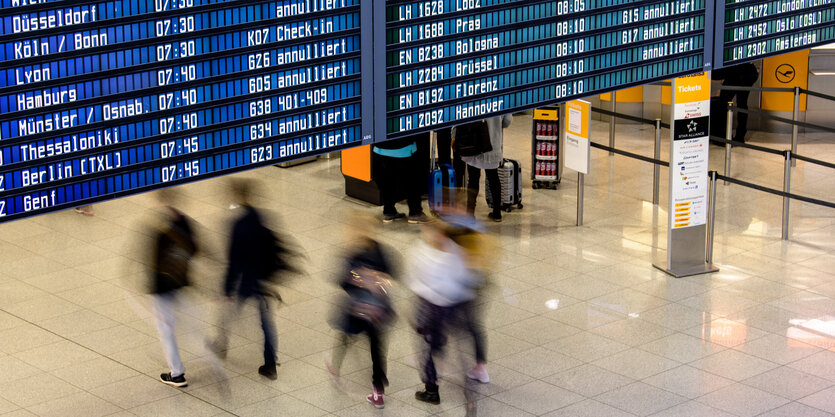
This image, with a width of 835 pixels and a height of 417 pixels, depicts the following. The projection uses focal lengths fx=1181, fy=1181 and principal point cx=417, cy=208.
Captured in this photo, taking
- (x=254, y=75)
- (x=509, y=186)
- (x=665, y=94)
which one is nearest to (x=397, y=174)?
(x=509, y=186)

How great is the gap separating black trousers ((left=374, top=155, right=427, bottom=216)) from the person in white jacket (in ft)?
16.4

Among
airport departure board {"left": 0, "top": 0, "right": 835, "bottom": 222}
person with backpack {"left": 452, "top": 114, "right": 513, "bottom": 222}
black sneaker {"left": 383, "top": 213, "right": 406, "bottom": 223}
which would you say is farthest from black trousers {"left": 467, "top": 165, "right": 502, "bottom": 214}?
airport departure board {"left": 0, "top": 0, "right": 835, "bottom": 222}

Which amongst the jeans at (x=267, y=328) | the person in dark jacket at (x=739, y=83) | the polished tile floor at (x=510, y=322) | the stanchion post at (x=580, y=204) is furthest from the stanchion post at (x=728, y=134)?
the jeans at (x=267, y=328)

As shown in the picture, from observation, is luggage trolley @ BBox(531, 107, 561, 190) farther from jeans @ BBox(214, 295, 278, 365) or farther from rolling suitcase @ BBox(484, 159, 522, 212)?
jeans @ BBox(214, 295, 278, 365)

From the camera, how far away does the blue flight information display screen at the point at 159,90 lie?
525 cm

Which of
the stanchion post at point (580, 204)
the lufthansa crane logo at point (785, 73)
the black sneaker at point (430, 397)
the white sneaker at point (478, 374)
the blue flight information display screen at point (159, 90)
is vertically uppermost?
the blue flight information display screen at point (159, 90)

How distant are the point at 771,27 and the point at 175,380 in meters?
5.22

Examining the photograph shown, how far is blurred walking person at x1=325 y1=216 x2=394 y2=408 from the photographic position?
8.31 m

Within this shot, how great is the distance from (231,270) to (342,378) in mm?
1219

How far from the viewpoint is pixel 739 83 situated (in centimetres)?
1742

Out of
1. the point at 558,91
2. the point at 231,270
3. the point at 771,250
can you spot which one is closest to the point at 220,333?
the point at 231,270

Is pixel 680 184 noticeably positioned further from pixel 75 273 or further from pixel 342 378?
pixel 75 273

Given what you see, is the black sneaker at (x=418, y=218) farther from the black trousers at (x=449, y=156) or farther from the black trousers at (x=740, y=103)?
the black trousers at (x=740, y=103)

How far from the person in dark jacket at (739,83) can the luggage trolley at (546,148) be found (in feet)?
11.9
